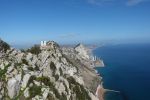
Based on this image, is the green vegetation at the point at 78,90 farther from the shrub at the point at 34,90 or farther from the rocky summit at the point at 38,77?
the shrub at the point at 34,90

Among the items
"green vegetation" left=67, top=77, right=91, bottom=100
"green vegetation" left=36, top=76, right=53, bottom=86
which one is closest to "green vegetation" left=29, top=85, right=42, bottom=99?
"green vegetation" left=36, top=76, right=53, bottom=86

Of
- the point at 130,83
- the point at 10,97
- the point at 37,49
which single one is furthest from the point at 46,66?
the point at 130,83

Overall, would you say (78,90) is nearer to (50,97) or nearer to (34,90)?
(50,97)

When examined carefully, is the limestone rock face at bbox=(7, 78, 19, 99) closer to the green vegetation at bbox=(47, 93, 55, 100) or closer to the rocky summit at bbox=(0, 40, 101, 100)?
the rocky summit at bbox=(0, 40, 101, 100)

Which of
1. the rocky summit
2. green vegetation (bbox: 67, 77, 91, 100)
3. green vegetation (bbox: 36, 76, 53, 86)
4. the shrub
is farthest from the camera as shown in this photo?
green vegetation (bbox: 67, 77, 91, 100)

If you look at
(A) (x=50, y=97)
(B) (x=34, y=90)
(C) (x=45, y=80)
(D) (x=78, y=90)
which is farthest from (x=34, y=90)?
(D) (x=78, y=90)

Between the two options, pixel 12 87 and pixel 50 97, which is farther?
pixel 12 87

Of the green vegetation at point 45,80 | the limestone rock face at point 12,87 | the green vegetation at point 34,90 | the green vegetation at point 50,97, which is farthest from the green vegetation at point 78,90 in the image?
the limestone rock face at point 12,87

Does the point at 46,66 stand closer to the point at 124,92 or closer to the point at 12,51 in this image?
the point at 12,51

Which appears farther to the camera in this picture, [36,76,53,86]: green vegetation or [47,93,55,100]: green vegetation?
[36,76,53,86]: green vegetation
